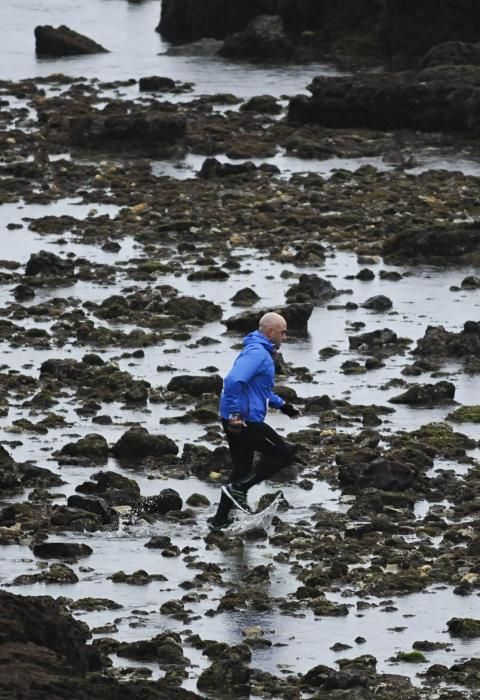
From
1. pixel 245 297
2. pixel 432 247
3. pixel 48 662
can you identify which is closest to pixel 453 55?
pixel 432 247

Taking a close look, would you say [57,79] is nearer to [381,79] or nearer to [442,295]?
[381,79]

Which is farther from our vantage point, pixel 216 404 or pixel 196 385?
pixel 196 385

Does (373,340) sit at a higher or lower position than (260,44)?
lower

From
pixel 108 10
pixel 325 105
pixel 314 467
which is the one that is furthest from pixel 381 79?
pixel 108 10

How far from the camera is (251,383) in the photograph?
59.7ft

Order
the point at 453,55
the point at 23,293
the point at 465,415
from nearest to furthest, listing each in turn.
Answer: the point at 465,415 < the point at 23,293 < the point at 453,55

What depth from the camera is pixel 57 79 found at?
214 feet

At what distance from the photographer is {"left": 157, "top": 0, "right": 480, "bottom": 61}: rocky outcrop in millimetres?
69562

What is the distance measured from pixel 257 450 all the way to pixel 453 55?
43.1 m

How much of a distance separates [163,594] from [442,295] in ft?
50.3

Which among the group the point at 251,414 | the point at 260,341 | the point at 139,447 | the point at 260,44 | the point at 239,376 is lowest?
the point at 139,447

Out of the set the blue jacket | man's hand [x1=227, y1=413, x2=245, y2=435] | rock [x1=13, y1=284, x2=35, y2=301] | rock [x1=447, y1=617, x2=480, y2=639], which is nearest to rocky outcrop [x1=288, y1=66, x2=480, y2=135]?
rock [x1=13, y1=284, x2=35, y2=301]

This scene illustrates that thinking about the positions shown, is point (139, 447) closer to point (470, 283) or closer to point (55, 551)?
point (55, 551)

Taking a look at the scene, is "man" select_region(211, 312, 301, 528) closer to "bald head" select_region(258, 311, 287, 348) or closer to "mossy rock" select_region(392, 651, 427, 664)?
"bald head" select_region(258, 311, 287, 348)
